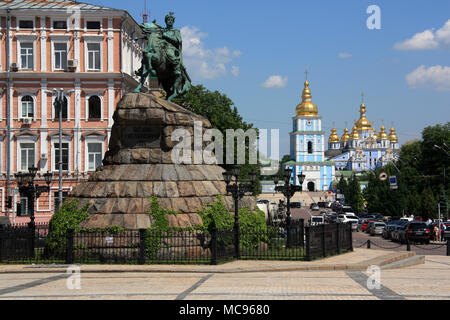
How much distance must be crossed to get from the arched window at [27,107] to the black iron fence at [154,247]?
25.8 m

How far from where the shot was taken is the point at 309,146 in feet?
541

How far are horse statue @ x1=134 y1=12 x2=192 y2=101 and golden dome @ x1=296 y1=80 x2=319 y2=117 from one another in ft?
448

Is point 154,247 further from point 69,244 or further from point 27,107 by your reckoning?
point 27,107

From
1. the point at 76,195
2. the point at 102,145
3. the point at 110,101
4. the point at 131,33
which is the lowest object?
the point at 76,195

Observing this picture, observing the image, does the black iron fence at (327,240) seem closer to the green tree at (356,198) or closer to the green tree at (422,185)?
the green tree at (422,185)

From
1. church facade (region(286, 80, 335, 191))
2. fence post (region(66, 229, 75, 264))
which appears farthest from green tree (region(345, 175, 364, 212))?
fence post (region(66, 229, 75, 264))

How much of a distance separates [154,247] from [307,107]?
144m

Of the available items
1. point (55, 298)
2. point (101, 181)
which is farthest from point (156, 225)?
point (55, 298)

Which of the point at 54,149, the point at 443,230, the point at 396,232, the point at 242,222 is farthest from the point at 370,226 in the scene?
the point at 242,222

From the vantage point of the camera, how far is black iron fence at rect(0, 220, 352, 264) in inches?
856

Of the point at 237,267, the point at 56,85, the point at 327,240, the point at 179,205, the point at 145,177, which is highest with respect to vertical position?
the point at 56,85
